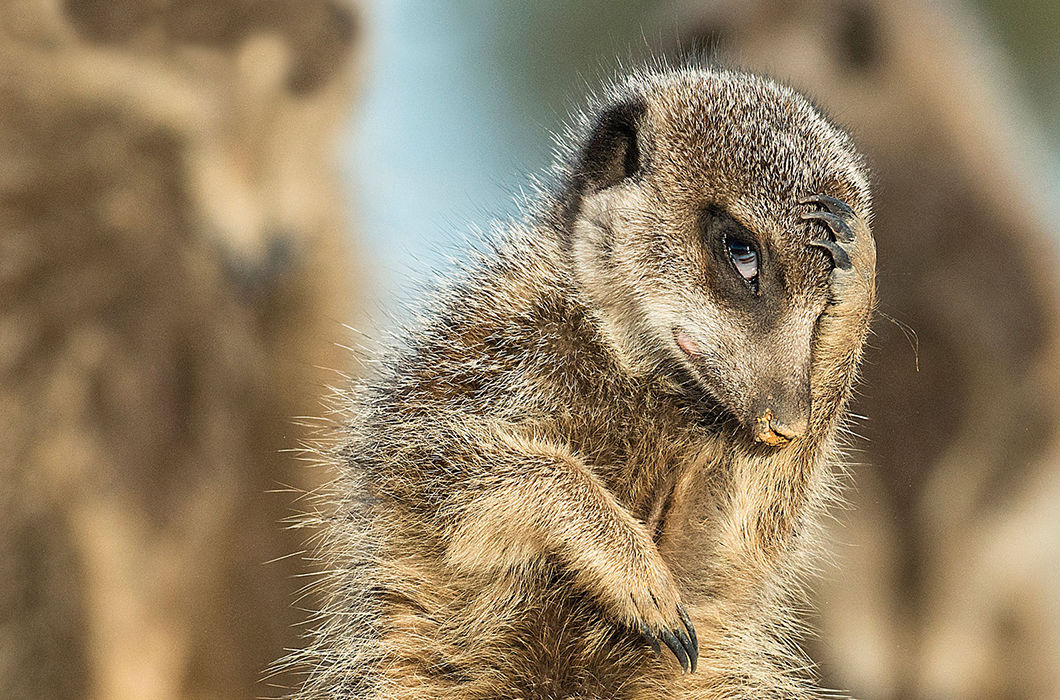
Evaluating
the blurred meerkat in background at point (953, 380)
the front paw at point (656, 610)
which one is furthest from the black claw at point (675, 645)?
the blurred meerkat in background at point (953, 380)

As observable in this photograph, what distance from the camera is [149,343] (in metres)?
0.90

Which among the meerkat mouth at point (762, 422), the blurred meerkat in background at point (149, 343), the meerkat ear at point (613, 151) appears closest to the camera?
the meerkat mouth at point (762, 422)

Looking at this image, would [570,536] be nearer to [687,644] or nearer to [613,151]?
[687,644]

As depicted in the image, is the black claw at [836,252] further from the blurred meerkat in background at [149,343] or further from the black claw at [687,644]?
the blurred meerkat in background at [149,343]

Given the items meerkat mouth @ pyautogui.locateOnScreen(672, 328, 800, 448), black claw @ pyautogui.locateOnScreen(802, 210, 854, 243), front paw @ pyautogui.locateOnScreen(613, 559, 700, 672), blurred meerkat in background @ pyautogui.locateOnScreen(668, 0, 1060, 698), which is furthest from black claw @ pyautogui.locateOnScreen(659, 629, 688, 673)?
blurred meerkat in background @ pyautogui.locateOnScreen(668, 0, 1060, 698)

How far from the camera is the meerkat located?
17.1 inches

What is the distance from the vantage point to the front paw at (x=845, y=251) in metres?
0.43

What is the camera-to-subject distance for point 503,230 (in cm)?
64

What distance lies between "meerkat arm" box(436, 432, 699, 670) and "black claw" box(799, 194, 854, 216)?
195 millimetres

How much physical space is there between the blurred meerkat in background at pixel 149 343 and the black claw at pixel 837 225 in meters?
0.56

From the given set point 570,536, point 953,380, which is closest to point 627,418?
point 570,536

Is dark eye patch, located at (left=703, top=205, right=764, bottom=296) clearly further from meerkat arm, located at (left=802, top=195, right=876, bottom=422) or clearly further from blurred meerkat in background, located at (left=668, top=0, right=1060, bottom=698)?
blurred meerkat in background, located at (left=668, top=0, right=1060, bottom=698)

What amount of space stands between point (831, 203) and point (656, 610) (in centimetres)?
23

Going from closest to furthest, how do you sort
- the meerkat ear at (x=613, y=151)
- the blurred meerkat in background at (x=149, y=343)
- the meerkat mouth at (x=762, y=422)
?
the meerkat mouth at (x=762, y=422) < the meerkat ear at (x=613, y=151) < the blurred meerkat in background at (x=149, y=343)
